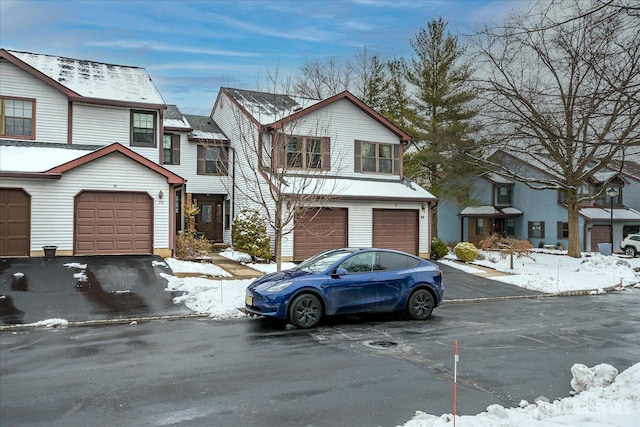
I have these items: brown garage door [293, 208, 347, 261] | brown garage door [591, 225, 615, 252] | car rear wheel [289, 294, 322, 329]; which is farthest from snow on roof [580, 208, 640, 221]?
car rear wheel [289, 294, 322, 329]

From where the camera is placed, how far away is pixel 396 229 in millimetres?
24578

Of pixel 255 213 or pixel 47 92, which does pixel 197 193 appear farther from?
pixel 47 92

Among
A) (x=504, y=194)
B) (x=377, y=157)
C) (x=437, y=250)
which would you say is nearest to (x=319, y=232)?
(x=377, y=157)

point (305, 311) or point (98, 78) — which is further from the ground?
point (98, 78)

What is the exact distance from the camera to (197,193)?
90.0ft

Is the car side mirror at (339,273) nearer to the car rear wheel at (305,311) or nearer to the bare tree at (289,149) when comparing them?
the car rear wheel at (305,311)

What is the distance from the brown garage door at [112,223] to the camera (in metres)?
18.5

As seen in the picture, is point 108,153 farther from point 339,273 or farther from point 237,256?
point 339,273

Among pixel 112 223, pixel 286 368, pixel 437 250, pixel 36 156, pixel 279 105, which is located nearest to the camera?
pixel 286 368

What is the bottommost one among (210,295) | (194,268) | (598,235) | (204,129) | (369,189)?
(210,295)

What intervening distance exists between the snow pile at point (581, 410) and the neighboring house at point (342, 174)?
15579mm

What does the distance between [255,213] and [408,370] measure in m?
15.1

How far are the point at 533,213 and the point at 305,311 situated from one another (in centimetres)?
3548

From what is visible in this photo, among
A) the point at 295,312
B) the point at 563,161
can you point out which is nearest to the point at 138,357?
the point at 295,312
